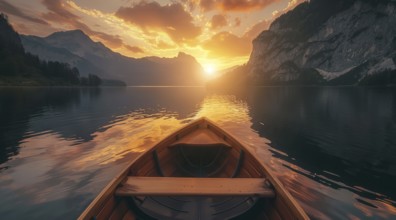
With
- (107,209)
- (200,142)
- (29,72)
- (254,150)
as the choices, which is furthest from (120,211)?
(29,72)

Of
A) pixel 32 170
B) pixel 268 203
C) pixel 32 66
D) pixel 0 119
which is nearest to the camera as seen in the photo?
pixel 268 203

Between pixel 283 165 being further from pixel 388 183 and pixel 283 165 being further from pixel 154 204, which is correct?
pixel 154 204

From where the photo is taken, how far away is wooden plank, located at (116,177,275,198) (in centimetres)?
610

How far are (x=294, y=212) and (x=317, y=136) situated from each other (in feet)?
65.6

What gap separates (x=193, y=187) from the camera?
6.44 meters

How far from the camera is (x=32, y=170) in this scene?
1342 centimetres

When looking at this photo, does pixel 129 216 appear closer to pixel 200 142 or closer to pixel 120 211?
pixel 120 211

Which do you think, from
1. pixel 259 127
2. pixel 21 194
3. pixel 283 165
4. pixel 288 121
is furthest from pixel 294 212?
pixel 288 121

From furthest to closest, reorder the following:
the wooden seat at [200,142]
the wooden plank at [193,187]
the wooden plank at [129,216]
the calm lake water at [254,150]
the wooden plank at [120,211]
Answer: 1. the wooden seat at [200,142]
2. the calm lake water at [254,150]
3. the wooden plank at [129,216]
4. the wooden plank at [193,187]
5. the wooden plank at [120,211]

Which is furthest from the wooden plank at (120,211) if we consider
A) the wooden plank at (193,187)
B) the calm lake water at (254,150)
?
the calm lake water at (254,150)

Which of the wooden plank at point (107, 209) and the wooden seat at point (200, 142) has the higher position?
the wooden seat at point (200, 142)

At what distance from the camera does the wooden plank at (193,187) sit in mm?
6102

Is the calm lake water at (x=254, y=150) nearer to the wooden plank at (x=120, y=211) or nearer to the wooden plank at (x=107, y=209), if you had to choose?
the wooden plank at (x=120, y=211)

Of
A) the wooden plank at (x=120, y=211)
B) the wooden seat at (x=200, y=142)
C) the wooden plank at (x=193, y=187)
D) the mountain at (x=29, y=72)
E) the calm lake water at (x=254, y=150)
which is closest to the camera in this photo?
the wooden plank at (x=120, y=211)
